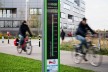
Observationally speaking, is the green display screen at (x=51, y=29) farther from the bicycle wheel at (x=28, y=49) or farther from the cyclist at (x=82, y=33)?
the bicycle wheel at (x=28, y=49)

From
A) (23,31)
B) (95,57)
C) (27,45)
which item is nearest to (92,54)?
(95,57)

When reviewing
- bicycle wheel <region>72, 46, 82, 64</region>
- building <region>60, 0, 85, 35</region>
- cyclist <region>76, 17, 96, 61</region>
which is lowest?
bicycle wheel <region>72, 46, 82, 64</region>

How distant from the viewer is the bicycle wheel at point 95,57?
887 cm

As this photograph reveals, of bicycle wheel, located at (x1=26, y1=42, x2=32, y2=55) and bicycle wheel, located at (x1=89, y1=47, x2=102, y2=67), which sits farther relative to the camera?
bicycle wheel, located at (x1=26, y1=42, x2=32, y2=55)

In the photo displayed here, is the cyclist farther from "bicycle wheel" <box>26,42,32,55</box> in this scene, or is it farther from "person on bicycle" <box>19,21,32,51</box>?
"bicycle wheel" <box>26,42,32,55</box>

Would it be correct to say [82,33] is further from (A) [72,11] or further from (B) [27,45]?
(B) [27,45]

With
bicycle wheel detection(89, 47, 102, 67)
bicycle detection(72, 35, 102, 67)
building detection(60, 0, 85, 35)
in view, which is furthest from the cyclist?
building detection(60, 0, 85, 35)

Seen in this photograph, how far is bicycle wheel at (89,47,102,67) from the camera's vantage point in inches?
349

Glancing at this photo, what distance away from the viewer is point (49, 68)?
4402 millimetres

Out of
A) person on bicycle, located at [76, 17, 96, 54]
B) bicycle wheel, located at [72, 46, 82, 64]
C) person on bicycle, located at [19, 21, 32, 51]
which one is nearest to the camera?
person on bicycle, located at [76, 17, 96, 54]

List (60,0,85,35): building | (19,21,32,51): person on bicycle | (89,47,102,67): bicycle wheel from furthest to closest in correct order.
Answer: (19,21,32,51): person on bicycle
(89,47,102,67): bicycle wheel
(60,0,85,35): building

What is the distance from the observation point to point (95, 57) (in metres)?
8.92

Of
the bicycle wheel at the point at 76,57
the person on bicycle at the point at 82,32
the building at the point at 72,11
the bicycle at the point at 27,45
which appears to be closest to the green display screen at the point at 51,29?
the building at the point at 72,11

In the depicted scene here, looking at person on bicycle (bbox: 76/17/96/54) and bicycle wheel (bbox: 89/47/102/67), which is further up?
person on bicycle (bbox: 76/17/96/54)
